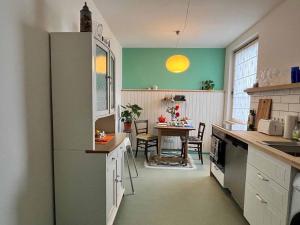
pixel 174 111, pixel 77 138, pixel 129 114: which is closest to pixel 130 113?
pixel 129 114

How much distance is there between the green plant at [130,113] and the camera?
4.53 m

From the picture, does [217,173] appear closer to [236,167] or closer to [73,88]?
[236,167]

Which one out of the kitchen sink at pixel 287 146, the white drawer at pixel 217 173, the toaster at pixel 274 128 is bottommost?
the white drawer at pixel 217 173

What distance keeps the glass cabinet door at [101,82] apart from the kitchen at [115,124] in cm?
1

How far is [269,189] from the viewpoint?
164 cm

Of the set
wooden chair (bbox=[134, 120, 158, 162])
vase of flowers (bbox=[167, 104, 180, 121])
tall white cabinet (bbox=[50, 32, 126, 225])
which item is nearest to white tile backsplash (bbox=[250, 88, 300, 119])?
vase of flowers (bbox=[167, 104, 180, 121])

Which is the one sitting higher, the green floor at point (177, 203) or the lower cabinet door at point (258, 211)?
the lower cabinet door at point (258, 211)

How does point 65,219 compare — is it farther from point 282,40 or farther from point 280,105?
point 282,40

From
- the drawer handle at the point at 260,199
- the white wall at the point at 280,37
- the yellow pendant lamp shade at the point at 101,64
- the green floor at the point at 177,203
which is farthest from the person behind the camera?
the white wall at the point at 280,37

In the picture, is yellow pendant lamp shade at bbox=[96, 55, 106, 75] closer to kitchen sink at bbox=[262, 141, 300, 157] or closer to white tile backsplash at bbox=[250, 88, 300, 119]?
kitchen sink at bbox=[262, 141, 300, 157]

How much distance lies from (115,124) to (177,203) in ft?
4.12

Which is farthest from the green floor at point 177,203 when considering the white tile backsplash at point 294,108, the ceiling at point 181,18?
the ceiling at point 181,18

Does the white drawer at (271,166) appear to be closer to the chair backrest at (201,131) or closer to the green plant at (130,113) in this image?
the chair backrest at (201,131)

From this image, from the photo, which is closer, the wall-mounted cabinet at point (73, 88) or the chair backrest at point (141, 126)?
the wall-mounted cabinet at point (73, 88)
